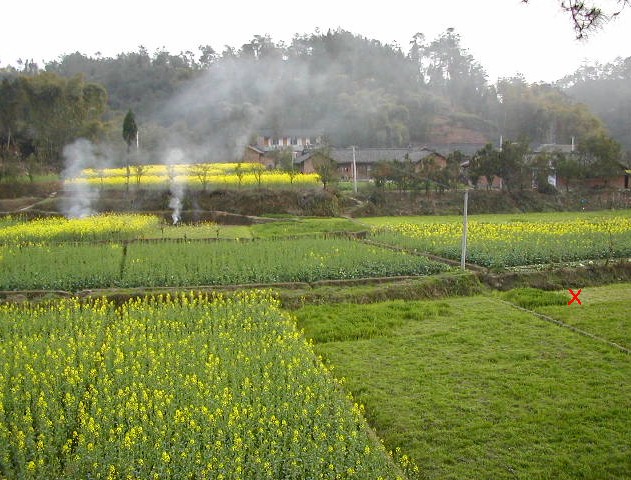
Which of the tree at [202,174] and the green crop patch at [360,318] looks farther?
the tree at [202,174]

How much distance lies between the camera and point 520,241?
715 inches

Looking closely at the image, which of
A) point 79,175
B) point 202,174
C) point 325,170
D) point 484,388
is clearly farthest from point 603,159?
point 484,388

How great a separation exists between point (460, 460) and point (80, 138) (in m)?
37.4

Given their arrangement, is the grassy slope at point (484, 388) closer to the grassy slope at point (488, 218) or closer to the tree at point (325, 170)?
the grassy slope at point (488, 218)

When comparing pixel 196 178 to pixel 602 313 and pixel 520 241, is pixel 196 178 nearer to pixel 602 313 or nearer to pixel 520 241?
pixel 520 241

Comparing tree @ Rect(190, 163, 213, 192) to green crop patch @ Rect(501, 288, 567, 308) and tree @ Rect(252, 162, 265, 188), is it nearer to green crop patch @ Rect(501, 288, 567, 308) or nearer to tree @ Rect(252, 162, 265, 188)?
tree @ Rect(252, 162, 265, 188)

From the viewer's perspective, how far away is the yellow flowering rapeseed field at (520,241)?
1623 centimetres

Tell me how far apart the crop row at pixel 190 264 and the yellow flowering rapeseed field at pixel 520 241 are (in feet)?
5.58

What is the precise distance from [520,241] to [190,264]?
9.37 metres


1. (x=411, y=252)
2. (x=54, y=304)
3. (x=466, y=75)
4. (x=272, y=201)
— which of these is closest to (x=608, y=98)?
(x=466, y=75)

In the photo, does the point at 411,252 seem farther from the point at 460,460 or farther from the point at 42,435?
the point at 42,435

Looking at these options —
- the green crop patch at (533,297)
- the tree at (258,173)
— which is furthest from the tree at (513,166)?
the green crop patch at (533,297)

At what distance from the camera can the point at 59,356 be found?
8180mm

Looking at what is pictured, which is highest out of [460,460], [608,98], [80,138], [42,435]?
[608,98]
